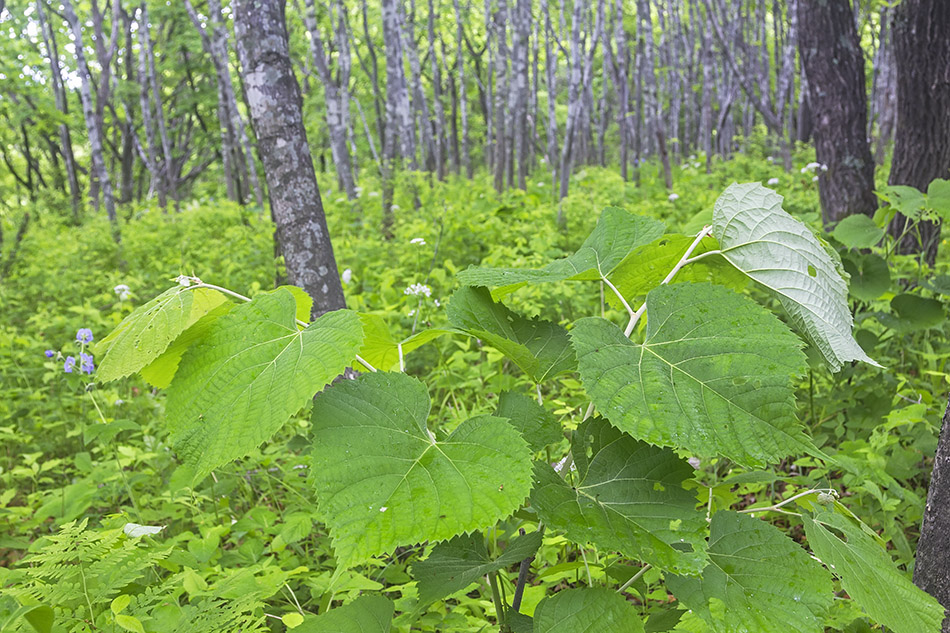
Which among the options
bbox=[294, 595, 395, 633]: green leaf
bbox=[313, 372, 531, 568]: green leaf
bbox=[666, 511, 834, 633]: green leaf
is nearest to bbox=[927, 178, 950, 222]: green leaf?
bbox=[666, 511, 834, 633]: green leaf

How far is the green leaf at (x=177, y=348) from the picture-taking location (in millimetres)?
941

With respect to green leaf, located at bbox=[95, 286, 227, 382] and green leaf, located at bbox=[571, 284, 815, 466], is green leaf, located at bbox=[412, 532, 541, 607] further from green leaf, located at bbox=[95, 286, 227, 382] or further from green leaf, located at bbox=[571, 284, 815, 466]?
green leaf, located at bbox=[95, 286, 227, 382]

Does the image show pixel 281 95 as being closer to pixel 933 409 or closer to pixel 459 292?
pixel 459 292

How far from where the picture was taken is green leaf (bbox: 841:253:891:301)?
7.25 feet

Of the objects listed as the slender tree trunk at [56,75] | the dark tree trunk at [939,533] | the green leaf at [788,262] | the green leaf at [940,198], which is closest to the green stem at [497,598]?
the green leaf at [788,262]

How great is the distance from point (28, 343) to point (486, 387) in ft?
10.7

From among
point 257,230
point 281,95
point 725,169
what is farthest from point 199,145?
point 281,95

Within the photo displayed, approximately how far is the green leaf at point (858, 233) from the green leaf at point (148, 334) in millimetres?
2356

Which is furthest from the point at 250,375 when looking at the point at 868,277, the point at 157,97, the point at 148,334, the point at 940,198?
the point at 157,97

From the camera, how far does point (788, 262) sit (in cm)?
90

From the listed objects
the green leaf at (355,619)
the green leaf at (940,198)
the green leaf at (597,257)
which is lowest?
the green leaf at (355,619)

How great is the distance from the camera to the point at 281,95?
9.08ft

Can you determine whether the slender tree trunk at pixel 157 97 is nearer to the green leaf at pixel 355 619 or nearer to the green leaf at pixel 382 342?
the green leaf at pixel 382 342

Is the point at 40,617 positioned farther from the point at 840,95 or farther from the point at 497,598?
the point at 840,95
